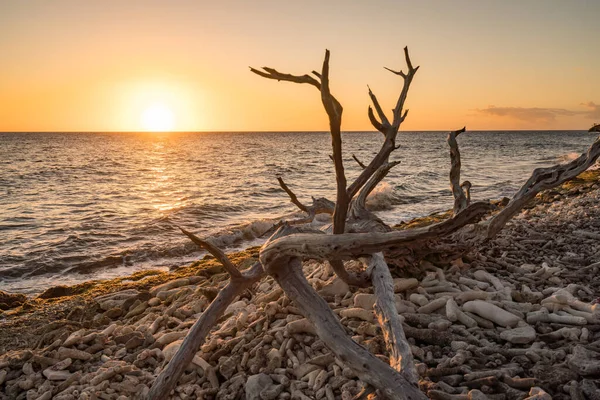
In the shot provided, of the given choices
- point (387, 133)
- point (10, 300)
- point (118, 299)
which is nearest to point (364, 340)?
point (387, 133)

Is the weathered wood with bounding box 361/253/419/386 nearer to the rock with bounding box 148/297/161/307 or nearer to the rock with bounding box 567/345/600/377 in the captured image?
the rock with bounding box 567/345/600/377

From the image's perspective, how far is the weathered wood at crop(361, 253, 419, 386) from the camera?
283 centimetres

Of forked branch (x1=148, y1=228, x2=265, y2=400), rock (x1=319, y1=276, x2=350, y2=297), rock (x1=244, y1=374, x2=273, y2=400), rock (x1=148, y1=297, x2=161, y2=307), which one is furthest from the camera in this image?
rock (x1=148, y1=297, x2=161, y2=307)

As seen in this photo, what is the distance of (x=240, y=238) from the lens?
43.0 ft

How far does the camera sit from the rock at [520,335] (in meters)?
3.71

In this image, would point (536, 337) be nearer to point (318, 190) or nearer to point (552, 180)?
point (552, 180)

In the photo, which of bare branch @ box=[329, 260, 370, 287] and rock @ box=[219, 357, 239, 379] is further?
bare branch @ box=[329, 260, 370, 287]

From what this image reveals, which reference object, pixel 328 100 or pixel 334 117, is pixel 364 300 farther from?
pixel 328 100

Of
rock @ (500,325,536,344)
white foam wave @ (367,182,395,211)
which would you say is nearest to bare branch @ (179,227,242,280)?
rock @ (500,325,536,344)

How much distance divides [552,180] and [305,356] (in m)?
4.40

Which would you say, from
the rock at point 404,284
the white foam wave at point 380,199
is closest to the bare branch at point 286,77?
the rock at point 404,284

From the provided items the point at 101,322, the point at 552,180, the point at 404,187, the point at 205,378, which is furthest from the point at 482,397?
the point at 404,187

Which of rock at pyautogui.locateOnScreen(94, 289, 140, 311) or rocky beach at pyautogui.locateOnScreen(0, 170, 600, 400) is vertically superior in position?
rocky beach at pyautogui.locateOnScreen(0, 170, 600, 400)

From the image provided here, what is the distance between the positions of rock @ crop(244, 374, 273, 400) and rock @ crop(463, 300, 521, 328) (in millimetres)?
2144
